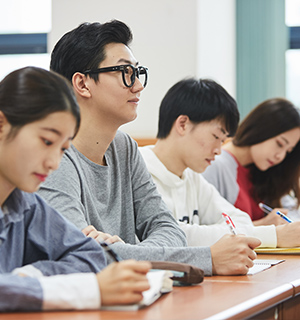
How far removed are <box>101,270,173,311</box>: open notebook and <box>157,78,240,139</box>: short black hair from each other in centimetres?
112

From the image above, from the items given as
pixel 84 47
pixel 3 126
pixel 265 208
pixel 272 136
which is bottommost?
pixel 265 208

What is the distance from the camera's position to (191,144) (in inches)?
90.4

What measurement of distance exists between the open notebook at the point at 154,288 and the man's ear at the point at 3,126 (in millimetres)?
348

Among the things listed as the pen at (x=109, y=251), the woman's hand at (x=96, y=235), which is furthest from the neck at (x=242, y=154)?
the pen at (x=109, y=251)

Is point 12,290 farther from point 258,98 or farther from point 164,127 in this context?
point 258,98

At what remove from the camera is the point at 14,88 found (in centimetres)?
111

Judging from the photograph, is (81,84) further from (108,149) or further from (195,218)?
(195,218)

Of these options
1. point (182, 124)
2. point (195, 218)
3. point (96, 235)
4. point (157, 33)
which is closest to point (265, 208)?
point (195, 218)

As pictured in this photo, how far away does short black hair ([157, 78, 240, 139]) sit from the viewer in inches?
89.4

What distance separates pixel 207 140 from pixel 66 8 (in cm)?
191

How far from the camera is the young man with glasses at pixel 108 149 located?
163cm

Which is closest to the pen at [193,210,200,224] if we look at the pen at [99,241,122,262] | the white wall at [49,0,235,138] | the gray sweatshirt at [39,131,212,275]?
the gray sweatshirt at [39,131,212,275]

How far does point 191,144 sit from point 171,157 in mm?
89

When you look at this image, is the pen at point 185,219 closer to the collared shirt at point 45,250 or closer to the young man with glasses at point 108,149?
the young man with glasses at point 108,149
